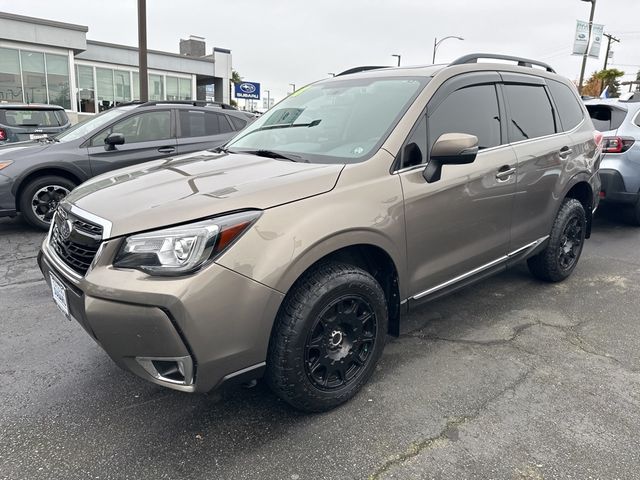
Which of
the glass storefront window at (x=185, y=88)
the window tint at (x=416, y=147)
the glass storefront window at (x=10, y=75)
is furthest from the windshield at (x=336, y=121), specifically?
the glass storefront window at (x=185, y=88)

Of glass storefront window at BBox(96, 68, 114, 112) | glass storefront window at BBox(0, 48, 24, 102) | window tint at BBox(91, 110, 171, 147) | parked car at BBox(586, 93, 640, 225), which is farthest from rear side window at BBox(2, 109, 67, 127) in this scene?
glass storefront window at BBox(96, 68, 114, 112)

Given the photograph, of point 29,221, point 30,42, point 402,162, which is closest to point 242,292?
point 402,162

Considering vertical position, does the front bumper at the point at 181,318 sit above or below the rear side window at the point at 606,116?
below

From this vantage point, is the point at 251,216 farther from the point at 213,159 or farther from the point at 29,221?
the point at 29,221

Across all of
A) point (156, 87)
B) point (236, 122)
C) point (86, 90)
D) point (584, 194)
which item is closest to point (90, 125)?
point (236, 122)

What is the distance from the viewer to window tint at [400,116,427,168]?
2.72 meters

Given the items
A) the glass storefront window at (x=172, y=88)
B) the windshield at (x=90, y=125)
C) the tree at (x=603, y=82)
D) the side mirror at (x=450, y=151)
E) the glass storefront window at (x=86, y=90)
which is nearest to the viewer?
the side mirror at (x=450, y=151)

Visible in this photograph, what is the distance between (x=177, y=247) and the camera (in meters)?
1.95

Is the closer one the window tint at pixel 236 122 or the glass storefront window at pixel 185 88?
the window tint at pixel 236 122

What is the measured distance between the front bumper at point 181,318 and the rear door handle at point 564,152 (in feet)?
9.55

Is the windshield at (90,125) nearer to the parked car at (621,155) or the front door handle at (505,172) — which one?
the front door handle at (505,172)

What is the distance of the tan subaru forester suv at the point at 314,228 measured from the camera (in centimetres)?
196

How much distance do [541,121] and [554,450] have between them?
102 inches

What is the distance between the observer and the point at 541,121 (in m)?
3.84
